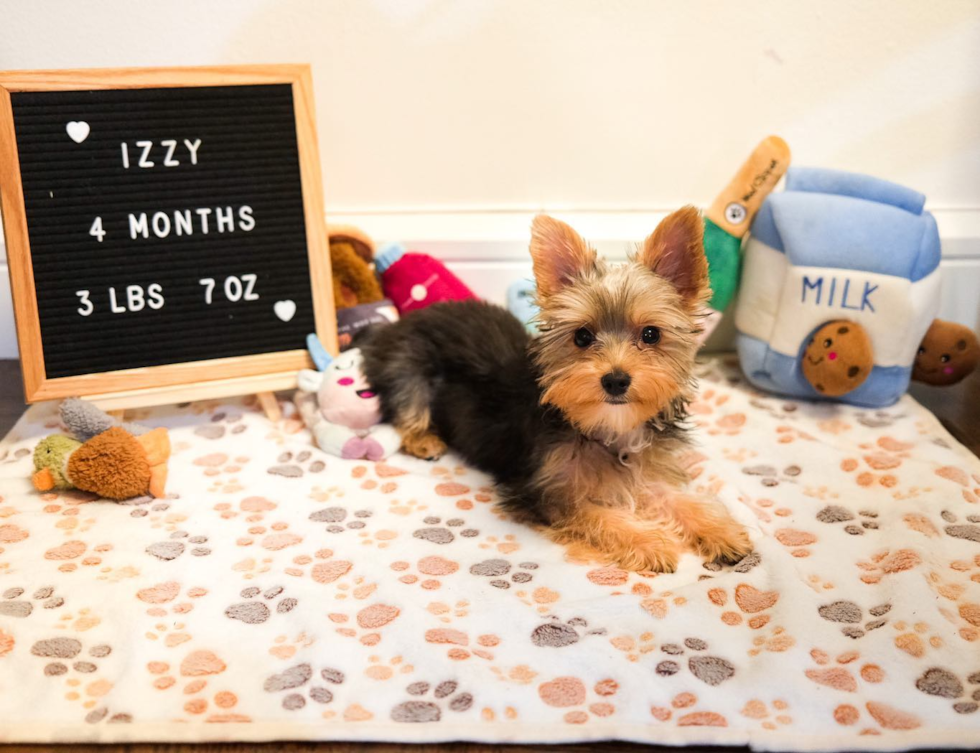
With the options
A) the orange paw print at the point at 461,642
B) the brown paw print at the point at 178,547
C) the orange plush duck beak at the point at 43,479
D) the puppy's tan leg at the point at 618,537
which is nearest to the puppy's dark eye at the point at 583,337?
the puppy's tan leg at the point at 618,537

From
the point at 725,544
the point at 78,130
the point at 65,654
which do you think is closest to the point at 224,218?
the point at 78,130

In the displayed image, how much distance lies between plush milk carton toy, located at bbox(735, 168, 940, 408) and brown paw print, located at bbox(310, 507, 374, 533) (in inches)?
55.0

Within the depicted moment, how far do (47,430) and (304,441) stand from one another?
77cm

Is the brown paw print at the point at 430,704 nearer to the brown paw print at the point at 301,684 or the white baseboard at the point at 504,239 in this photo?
the brown paw print at the point at 301,684

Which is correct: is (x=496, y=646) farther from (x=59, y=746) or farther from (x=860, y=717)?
(x=59, y=746)

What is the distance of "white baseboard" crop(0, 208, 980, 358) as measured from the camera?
3.07 meters

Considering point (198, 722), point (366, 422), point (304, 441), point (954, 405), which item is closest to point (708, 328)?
point (954, 405)

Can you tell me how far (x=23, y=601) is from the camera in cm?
191

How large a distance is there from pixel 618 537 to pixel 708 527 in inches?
8.6

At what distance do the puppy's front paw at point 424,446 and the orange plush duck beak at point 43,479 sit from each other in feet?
3.04

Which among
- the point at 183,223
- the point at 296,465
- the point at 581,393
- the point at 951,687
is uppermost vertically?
the point at 183,223

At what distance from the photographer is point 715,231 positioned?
2.88 metres

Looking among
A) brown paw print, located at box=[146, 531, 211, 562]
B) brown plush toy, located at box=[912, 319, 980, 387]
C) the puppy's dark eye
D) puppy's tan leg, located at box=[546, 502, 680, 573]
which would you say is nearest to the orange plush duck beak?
brown paw print, located at box=[146, 531, 211, 562]

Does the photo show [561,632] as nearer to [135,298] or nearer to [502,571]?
[502,571]
